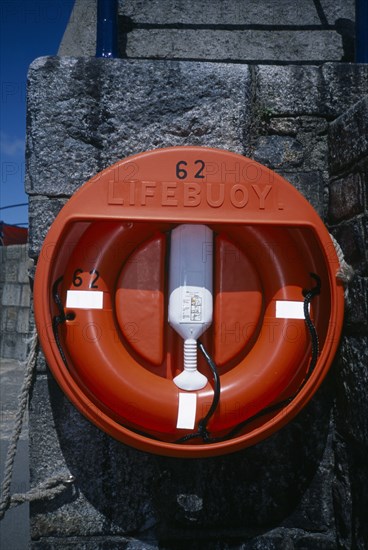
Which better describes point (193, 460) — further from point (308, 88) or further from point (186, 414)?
point (308, 88)

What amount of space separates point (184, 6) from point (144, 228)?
3.27ft

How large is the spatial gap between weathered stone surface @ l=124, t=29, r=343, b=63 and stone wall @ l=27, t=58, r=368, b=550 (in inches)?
16.4

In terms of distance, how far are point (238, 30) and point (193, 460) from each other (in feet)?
4.68

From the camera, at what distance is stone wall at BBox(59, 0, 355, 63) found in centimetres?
175

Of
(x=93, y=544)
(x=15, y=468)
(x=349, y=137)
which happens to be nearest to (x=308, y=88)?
(x=349, y=137)

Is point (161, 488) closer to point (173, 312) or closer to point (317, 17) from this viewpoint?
point (173, 312)

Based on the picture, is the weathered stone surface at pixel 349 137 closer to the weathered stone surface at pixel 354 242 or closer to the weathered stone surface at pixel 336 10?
the weathered stone surface at pixel 354 242

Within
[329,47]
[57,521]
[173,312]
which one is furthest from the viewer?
[329,47]

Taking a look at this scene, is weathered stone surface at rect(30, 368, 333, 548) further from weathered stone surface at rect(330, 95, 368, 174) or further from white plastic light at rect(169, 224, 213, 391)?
weathered stone surface at rect(330, 95, 368, 174)

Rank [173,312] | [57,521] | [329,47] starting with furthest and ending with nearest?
[329,47] → [57,521] → [173,312]

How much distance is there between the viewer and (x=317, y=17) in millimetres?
1801

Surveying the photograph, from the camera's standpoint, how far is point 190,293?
3.85ft

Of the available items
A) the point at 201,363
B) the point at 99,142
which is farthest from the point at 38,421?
the point at 99,142

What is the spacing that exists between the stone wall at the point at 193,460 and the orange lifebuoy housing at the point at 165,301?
0.17 meters
